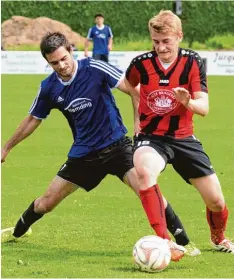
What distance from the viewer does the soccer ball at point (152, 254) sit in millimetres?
6770

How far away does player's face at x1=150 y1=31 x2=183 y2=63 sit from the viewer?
715 centimetres

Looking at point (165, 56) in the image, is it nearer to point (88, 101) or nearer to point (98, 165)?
point (88, 101)

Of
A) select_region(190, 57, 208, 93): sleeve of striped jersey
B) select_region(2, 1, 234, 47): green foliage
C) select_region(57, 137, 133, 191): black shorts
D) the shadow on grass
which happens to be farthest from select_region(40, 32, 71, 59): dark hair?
select_region(2, 1, 234, 47): green foliage

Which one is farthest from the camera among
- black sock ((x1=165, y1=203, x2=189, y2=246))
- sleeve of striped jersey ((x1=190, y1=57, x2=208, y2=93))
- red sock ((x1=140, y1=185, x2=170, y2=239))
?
black sock ((x1=165, y1=203, x2=189, y2=246))

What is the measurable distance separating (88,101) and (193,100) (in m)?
1.06

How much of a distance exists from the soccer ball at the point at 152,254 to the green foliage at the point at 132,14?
33.9m

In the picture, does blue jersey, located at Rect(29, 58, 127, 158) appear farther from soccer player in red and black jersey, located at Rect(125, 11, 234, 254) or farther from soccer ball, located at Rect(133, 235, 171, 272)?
soccer ball, located at Rect(133, 235, 171, 272)

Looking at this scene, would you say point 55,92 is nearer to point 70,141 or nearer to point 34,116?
point 34,116

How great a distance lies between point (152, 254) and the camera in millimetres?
6766

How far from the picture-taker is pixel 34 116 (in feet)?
25.9

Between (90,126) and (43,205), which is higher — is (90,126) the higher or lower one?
the higher one

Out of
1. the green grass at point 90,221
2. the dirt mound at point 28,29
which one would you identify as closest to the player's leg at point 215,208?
the green grass at point 90,221

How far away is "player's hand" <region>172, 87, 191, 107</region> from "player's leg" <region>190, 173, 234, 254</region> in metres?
0.79

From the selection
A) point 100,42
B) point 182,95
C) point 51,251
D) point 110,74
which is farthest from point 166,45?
point 100,42
